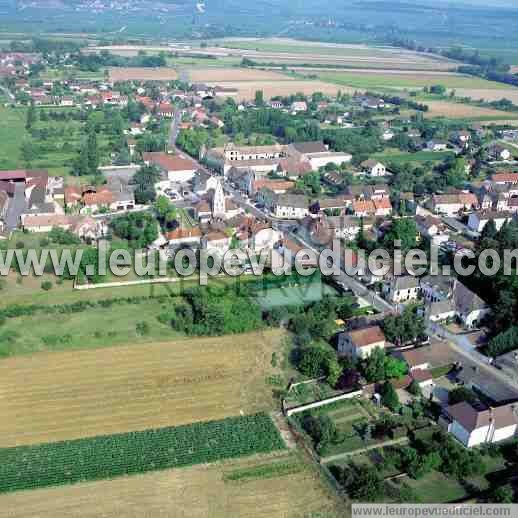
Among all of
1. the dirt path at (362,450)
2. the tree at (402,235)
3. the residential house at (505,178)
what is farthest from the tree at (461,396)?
the residential house at (505,178)

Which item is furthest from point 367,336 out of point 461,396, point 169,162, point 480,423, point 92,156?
point 92,156

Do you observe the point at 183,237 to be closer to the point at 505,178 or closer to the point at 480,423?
the point at 480,423

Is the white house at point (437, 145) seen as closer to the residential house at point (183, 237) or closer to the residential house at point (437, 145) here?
the residential house at point (437, 145)

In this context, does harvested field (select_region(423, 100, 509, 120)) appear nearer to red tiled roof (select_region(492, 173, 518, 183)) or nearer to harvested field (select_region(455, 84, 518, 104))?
harvested field (select_region(455, 84, 518, 104))

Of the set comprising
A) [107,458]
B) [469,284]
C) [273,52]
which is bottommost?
[107,458]

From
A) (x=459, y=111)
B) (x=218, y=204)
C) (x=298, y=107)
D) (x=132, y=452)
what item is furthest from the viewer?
(x=459, y=111)

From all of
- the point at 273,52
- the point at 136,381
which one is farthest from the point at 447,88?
the point at 136,381

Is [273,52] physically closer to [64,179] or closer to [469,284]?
[64,179]
